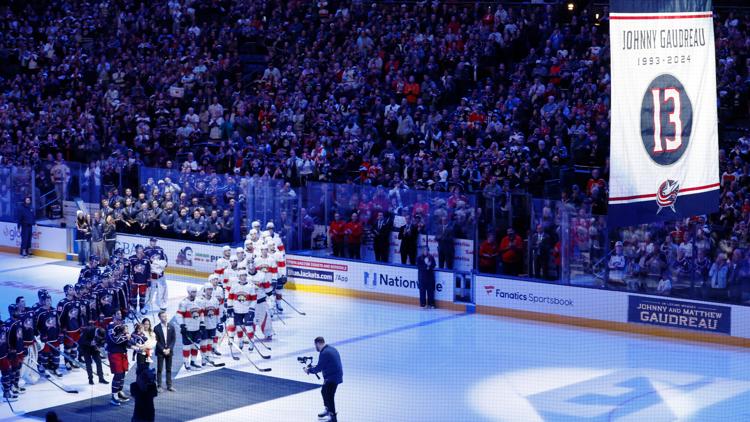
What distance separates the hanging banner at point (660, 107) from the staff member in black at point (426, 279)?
1296cm

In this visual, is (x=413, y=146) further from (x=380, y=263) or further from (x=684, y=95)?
(x=684, y=95)

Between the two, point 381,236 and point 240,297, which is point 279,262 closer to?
point 240,297

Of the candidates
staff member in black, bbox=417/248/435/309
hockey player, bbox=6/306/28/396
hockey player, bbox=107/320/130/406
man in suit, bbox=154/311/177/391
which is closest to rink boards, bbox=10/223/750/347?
staff member in black, bbox=417/248/435/309

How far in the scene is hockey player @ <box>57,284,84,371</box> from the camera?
17.9 meters

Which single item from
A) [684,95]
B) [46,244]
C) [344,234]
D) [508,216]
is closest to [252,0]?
[46,244]

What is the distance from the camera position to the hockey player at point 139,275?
22.4 m

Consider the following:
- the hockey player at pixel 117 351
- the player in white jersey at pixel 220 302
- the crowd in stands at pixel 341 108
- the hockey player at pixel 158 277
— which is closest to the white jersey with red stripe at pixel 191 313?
the player in white jersey at pixel 220 302

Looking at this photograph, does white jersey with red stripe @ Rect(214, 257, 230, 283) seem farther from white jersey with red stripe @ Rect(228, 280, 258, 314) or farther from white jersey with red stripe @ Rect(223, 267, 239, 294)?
white jersey with red stripe @ Rect(228, 280, 258, 314)

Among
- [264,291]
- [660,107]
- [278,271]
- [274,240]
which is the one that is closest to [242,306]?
[264,291]

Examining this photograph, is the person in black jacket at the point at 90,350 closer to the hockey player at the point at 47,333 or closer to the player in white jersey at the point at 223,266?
the hockey player at the point at 47,333

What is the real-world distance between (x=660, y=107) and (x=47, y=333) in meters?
11.4

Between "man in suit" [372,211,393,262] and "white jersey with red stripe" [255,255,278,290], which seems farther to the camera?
"man in suit" [372,211,393,262]

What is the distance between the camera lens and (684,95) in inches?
362

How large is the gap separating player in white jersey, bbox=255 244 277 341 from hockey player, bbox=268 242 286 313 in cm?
21
